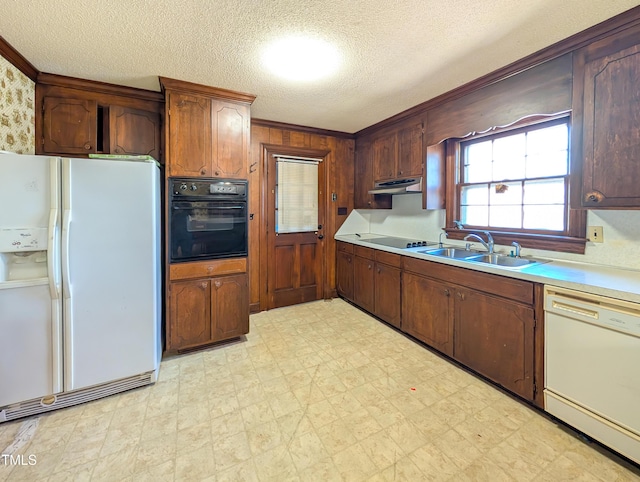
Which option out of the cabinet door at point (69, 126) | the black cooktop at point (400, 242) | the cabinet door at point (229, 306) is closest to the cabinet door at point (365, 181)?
the black cooktop at point (400, 242)

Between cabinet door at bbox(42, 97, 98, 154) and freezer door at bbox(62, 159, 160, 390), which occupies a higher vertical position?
cabinet door at bbox(42, 97, 98, 154)

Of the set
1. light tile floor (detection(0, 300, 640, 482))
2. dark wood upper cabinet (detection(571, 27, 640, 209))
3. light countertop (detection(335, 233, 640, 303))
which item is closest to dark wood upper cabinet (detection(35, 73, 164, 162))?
light tile floor (detection(0, 300, 640, 482))

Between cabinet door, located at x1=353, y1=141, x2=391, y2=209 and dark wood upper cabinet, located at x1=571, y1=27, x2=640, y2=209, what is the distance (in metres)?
2.20

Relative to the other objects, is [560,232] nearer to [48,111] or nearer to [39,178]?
[39,178]

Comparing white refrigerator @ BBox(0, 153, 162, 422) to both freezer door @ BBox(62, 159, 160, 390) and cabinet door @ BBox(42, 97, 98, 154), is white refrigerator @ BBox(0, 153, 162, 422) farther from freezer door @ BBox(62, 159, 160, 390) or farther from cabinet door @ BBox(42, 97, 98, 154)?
cabinet door @ BBox(42, 97, 98, 154)

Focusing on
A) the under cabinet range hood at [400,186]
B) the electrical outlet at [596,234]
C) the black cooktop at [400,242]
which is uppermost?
the under cabinet range hood at [400,186]

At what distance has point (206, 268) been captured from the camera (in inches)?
104

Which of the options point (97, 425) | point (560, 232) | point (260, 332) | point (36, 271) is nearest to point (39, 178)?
point (36, 271)

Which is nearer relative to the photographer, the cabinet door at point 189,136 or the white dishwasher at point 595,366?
the white dishwasher at point 595,366

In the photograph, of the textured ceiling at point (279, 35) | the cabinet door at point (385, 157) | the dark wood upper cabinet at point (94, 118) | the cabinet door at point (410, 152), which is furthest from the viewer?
the cabinet door at point (385, 157)

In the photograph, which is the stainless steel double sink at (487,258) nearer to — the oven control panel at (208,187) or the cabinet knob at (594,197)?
the cabinet knob at (594,197)

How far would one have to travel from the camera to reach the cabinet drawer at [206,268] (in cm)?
252

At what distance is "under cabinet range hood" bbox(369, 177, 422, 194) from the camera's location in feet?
10.2

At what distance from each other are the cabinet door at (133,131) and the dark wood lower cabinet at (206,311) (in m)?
1.31
